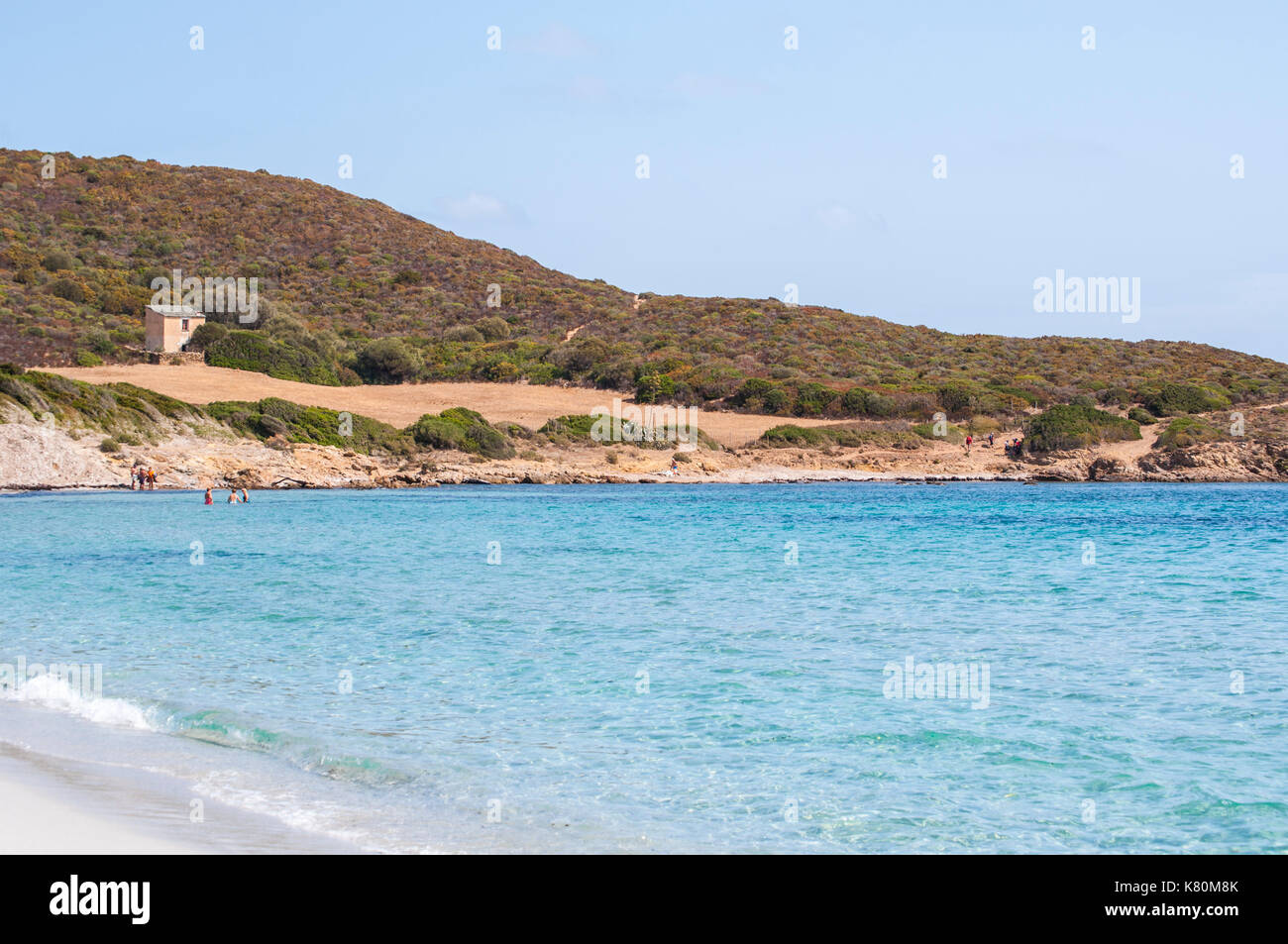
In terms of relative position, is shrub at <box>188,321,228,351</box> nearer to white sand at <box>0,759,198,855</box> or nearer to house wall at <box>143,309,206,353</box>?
house wall at <box>143,309,206,353</box>

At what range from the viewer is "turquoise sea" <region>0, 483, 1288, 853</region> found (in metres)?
6.56

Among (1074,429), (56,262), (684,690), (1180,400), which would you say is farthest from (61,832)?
(56,262)

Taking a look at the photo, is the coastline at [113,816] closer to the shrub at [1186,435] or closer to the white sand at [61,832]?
the white sand at [61,832]

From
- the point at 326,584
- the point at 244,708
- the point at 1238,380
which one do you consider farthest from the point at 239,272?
the point at 244,708

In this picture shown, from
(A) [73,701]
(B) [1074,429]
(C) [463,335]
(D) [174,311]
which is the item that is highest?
(C) [463,335]

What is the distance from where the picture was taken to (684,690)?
31.9ft

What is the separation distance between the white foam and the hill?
4882cm

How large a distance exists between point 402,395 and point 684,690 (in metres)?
50.2

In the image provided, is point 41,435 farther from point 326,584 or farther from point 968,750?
point 968,750

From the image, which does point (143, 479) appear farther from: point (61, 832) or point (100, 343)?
point (61, 832)

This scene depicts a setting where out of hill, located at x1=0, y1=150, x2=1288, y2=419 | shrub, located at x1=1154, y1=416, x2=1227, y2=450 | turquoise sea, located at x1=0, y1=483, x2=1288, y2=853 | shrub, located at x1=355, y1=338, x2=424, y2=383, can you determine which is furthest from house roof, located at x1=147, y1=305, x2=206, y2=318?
shrub, located at x1=1154, y1=416, x2=1227, y2=450

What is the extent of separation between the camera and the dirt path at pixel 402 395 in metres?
51.0

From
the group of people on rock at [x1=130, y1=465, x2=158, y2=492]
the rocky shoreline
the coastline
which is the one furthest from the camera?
the rocky shoreline
